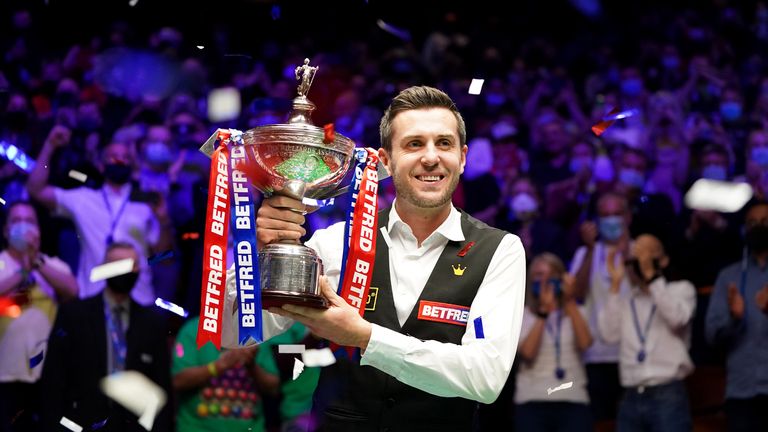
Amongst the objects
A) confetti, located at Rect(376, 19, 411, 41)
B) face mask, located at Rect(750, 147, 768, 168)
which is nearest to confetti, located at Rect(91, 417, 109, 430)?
face mask, located at Rect(750, 147, 768, 168)

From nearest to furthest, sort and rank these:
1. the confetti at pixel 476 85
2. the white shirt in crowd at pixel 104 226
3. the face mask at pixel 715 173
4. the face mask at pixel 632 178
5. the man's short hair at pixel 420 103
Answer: the man's short hair at pixel 420 103, the confetti at pixel 476 85, the white shirt in crowd at pixel 104 226, the face mask at pixel 715 173, the face mask at pixel 632 178

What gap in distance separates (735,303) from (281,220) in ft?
12.4

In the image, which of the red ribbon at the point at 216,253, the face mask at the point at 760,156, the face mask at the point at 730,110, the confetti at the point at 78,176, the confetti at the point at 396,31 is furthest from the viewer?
the confetti at the point at 396,31

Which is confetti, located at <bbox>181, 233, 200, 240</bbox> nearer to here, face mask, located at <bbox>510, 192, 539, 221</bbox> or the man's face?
face mask, located at <bbox>510, 192, 539, 221</bbox>

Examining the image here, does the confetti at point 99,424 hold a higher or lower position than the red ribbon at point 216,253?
lower

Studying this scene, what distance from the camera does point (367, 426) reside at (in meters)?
2.98

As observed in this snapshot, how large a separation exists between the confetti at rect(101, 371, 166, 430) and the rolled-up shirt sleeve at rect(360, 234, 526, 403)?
3014mm

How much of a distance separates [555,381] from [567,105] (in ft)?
11.2

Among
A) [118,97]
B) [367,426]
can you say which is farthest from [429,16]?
[367,426]

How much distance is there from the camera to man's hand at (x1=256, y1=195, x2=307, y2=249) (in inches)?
115

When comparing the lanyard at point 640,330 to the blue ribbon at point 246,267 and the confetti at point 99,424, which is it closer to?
the confetti at point 99,424

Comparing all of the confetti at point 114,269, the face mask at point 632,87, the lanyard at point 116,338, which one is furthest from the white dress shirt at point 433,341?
the face mask at point 632,87

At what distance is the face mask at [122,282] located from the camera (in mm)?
5793

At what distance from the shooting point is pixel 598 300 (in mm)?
6441
